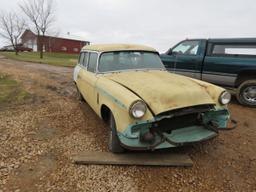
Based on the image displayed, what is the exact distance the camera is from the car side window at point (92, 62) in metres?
4.75

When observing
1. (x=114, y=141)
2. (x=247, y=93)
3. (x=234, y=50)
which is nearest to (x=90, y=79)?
(x=114, y=141)

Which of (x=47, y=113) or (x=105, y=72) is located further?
(x=47, y=113)

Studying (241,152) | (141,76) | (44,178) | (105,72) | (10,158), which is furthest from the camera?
(105,72)

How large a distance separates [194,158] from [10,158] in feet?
9.63

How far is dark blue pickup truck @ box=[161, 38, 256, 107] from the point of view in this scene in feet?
21.1

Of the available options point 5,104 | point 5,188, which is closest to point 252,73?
point 5,188

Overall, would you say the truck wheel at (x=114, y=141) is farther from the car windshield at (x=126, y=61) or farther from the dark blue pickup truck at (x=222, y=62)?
the dark blue pickup truck at (x=222, y=62)

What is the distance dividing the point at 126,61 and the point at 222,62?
3.60 m

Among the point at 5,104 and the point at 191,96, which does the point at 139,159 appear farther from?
the point at 5,104

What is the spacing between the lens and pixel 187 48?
299 inches

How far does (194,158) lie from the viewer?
3.60 m

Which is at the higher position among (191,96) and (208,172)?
(191,96)

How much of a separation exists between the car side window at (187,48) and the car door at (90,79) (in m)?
3.59

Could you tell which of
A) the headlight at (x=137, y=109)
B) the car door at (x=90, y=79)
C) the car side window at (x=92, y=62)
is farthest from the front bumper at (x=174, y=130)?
the car side window at (x=92, y=62)
